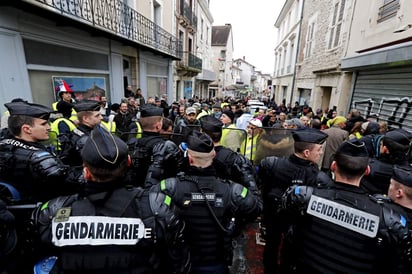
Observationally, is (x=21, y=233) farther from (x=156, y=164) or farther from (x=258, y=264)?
(x=258, y=264)

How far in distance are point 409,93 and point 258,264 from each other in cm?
554

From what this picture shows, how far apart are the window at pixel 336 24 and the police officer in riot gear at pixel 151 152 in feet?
31.1

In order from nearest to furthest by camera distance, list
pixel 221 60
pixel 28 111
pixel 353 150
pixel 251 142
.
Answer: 1. pixel 353 150
2. pixel 28 111
3. pixel 251 142
4. pixel 221 60

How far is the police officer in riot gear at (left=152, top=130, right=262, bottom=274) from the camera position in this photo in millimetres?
1472

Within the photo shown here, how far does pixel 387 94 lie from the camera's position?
579 cm

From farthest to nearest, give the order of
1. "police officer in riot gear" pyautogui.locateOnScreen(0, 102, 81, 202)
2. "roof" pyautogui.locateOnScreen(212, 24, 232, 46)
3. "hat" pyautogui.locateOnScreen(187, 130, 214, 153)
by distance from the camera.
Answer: "roof" pyautogui.locateOnScreen(212, 24, 232, 46)
"police officer in riot gear" pyautogui.locateOnScreen(0, 102, 81, 202)
"hat" pyautogui.locateOnScreen(187, 130, 214, 153)

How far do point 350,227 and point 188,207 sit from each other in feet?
3.49

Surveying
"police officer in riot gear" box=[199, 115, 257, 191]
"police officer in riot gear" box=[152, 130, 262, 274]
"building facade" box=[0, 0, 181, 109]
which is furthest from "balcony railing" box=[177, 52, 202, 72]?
"police officer in riot gear" box=[152, 130, 262, 274]

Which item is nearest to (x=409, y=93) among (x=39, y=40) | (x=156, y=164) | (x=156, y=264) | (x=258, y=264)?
(x=258, y=264)

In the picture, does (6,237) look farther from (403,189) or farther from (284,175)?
(403,189)

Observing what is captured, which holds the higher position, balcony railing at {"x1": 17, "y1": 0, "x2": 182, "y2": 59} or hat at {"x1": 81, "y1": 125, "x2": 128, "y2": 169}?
balcony railing at {"x1": 17, "y1": 0, "x2": 182, "y2": 59}

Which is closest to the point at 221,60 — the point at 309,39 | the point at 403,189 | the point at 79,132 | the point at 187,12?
the point at 187,12

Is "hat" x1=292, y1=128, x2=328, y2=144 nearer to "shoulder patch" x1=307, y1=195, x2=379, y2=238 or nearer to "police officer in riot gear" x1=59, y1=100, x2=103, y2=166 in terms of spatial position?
"shoulder patch" x1=307, y1=195, x2=379, y2=238

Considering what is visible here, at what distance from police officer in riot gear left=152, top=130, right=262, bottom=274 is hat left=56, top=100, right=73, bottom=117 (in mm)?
3198
